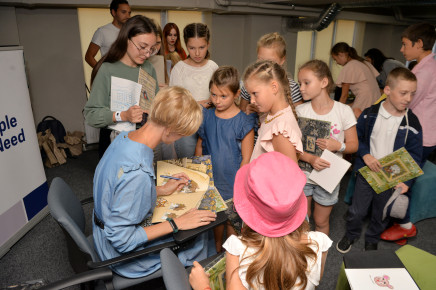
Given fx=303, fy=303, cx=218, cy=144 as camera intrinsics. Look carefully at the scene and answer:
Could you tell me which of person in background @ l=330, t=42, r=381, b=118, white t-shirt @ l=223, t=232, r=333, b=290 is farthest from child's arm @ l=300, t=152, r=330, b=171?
person in background @ l=330, t=42, r=381, b=118

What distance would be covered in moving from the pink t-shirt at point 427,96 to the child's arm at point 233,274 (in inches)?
92.0

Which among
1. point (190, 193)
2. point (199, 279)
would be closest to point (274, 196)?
point (199, 279)

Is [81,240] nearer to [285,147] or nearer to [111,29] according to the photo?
[285,147]

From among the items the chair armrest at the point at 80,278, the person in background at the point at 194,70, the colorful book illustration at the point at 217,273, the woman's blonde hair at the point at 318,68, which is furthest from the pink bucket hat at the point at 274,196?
the person in background at the point at 194,70

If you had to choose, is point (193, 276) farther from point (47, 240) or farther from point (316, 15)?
point (316, 15)

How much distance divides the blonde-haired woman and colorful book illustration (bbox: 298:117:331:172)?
0.95 metres

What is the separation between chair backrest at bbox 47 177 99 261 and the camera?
1316 millimetres

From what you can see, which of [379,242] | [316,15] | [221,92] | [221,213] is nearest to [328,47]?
[316,15]

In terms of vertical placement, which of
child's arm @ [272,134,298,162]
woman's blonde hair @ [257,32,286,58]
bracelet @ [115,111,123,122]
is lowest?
child's arm @ [272,134,298,162]

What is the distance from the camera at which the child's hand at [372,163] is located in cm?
223

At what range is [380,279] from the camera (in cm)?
117

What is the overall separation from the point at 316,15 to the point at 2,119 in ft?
21.8

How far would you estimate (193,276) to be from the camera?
3.91 ft

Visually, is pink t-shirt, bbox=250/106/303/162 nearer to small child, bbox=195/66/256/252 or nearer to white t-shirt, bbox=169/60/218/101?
small child, bbox=195/66/256/252
